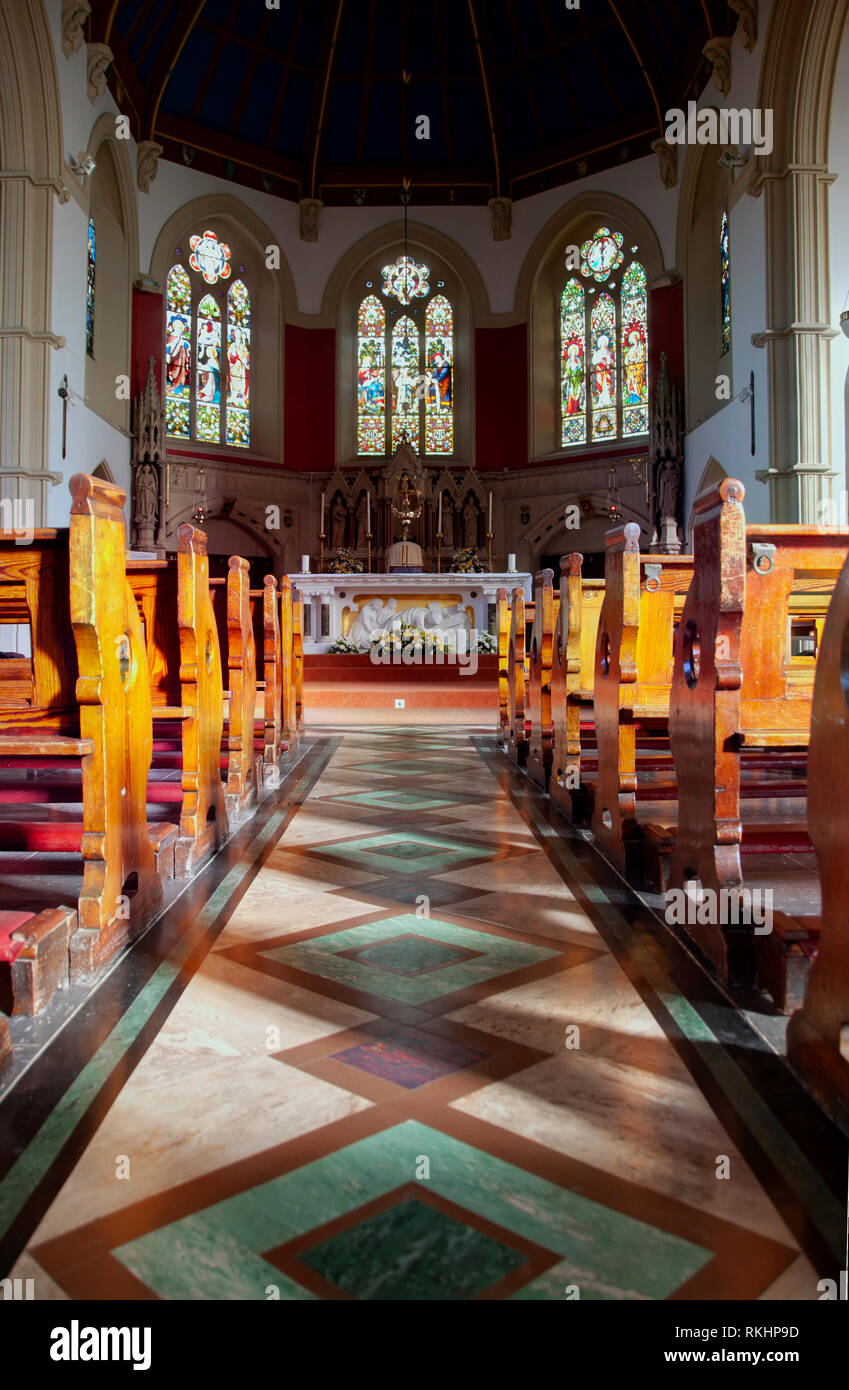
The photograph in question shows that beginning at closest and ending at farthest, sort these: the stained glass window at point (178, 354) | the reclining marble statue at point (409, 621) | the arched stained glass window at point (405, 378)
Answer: the reclining marble statue at point (409, 621) → the stained glass window at point (178, 354) → the arched stained glass window at point (405, 378)

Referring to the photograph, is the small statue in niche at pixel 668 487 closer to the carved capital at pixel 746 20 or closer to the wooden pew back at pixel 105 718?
the carved capital at pixel 746 20

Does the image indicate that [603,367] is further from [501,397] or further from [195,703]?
[195,703]

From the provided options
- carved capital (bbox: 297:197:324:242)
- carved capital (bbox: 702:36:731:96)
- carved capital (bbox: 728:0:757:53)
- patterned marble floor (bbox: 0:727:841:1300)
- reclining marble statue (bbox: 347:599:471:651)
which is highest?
carved capital (bbox: 297:197:324:242)

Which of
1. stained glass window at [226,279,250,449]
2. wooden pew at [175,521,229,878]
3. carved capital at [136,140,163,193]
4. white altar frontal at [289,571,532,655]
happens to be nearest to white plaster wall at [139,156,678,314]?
stained glass window at [226,279,250,449]

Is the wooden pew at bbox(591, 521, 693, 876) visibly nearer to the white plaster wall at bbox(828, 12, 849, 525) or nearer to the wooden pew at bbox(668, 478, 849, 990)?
the wooden pew at bbox(668, 478, 849, 990)

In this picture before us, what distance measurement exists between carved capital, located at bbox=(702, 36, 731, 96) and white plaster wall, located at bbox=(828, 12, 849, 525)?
2.15 meters

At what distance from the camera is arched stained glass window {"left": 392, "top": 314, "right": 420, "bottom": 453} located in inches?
605

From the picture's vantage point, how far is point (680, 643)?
2451mm

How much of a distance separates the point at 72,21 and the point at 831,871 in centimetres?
1172

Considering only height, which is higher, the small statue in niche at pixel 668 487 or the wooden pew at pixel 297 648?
the small statue in niche at pixel 668 487

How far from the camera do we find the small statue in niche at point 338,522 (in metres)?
14.6

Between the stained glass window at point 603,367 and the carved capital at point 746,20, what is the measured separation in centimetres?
481

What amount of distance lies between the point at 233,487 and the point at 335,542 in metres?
1.67

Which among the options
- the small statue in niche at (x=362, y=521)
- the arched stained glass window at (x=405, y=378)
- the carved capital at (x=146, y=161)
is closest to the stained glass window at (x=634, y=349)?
the arched stained glass window at (x=405, y=378)
